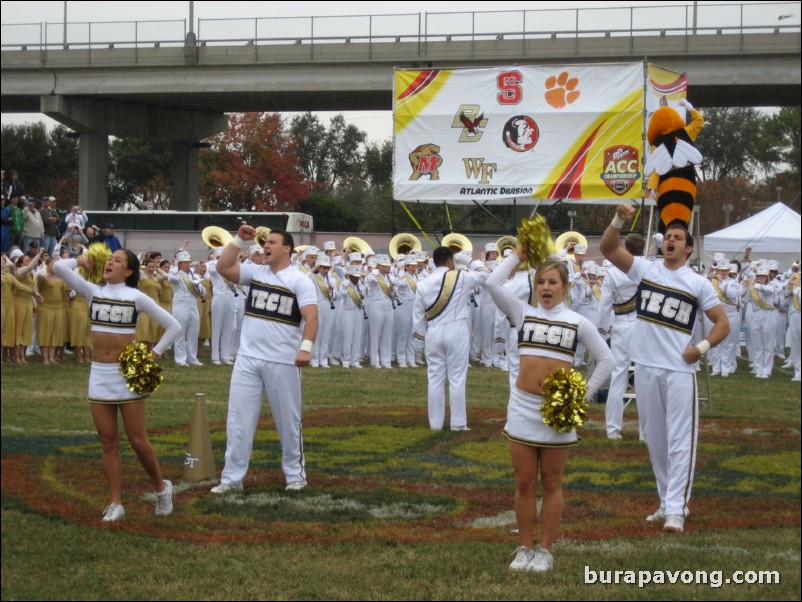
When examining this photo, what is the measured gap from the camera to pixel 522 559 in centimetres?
634

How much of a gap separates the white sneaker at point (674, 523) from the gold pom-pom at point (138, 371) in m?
3.52

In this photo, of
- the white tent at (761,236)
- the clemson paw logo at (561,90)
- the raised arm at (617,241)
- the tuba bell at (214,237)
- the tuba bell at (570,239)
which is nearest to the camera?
the raised arm at (617,241)

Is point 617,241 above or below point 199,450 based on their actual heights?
above

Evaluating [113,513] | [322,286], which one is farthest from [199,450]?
[322,286]

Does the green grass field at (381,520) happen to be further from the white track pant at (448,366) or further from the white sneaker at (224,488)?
the white track pant at (448,366)

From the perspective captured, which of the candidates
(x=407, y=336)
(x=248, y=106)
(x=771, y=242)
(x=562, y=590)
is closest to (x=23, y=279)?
(x=407, y=336)

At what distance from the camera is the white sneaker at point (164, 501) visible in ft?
25.8

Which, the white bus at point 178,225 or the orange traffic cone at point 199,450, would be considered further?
the white bus at point 178,225

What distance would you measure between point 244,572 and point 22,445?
4941 mm

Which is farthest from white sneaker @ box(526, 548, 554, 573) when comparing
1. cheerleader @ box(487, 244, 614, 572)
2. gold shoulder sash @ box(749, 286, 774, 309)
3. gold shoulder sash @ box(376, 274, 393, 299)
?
gold shoulder sash @ box(749, 286, 774, 309)

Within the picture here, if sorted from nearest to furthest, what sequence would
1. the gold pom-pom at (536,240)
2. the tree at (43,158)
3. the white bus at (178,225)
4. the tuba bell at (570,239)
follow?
1. the gold pom-pom at (536,240)
2. the tuba bell at (570,239)
3. the tree at (43,158)
4. the white bus at (178,225)

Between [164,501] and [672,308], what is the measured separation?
3.75 metres

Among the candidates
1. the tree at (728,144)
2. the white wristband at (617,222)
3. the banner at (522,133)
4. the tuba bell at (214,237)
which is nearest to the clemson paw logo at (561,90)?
the banner at (522,133)

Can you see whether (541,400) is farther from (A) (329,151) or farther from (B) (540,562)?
(A) (329,151)
